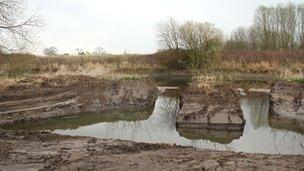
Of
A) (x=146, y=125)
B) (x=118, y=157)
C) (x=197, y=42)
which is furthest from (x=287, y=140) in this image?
(x=197, y=42)

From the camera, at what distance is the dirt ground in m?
8.95

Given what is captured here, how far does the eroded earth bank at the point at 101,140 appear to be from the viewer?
30.1 ft

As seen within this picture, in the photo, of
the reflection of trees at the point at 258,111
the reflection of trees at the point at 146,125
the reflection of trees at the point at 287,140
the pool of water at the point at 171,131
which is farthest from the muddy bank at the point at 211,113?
the reflection of trees at the point at 287,140

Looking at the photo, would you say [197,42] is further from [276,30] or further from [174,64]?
[276,30]

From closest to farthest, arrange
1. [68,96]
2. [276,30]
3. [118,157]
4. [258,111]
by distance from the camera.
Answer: [118,157], [258,111], [68,96], [276,30]

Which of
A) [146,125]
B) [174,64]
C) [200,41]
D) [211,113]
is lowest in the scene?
[146,125]

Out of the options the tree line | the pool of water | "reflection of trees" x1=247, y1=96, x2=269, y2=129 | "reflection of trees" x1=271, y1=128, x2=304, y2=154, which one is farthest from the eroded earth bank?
the tree line

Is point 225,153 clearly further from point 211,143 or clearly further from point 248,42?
point 248,42

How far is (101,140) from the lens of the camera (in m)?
11.6

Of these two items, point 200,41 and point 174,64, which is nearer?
point 200,41

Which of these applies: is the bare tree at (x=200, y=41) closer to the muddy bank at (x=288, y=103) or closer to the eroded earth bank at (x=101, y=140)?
the eroded earth bank at (x=101, y=140)

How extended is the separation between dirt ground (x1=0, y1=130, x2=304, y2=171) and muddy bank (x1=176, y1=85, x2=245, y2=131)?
3719 mm

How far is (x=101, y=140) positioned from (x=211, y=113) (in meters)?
4.47

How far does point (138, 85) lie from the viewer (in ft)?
66.2
